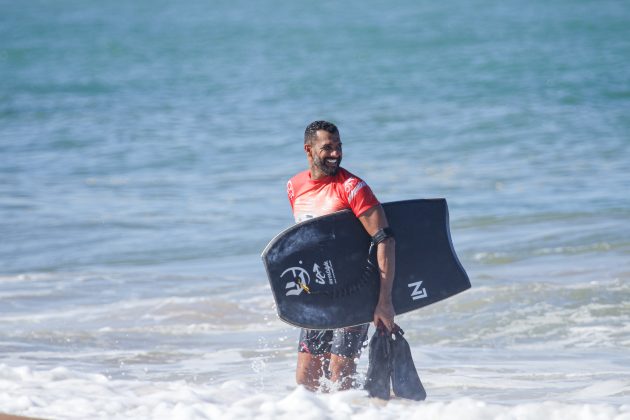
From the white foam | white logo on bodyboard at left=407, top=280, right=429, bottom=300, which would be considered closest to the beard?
white logo on bodyboard at left=407, top=280, right=429, bottom=300

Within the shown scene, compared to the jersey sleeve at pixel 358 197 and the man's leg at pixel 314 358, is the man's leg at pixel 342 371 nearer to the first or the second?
the man's leg at pixel 314 358

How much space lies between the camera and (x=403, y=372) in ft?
16.6

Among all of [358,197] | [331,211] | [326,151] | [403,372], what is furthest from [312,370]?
[326,151]

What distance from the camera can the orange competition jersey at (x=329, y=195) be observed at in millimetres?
4785

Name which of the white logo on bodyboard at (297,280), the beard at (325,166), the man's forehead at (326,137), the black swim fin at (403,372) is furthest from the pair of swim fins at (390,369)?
the man's forehead at (326,137)

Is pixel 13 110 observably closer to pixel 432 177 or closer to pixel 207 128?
pixel 207 128

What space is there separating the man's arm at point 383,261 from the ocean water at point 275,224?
1.33 feet

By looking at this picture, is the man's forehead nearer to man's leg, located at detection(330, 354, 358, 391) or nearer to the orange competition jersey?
the orange competition jersey

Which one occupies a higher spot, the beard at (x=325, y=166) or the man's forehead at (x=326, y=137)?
the man's forehead at (x=326, y=137)

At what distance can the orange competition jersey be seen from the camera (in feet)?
15.7

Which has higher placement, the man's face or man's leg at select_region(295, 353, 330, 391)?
the man's face

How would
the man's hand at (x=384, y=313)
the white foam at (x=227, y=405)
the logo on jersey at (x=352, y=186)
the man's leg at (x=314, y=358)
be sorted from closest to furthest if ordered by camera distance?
the white foam at (x=227, y=405)
the logo on jersey at (x=352, y=186)
the man's hand at (x=384, y=313)
the man's leg at (x=314, y=358)

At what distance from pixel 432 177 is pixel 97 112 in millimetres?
12110

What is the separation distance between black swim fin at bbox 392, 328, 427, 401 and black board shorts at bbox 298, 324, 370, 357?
164mm
